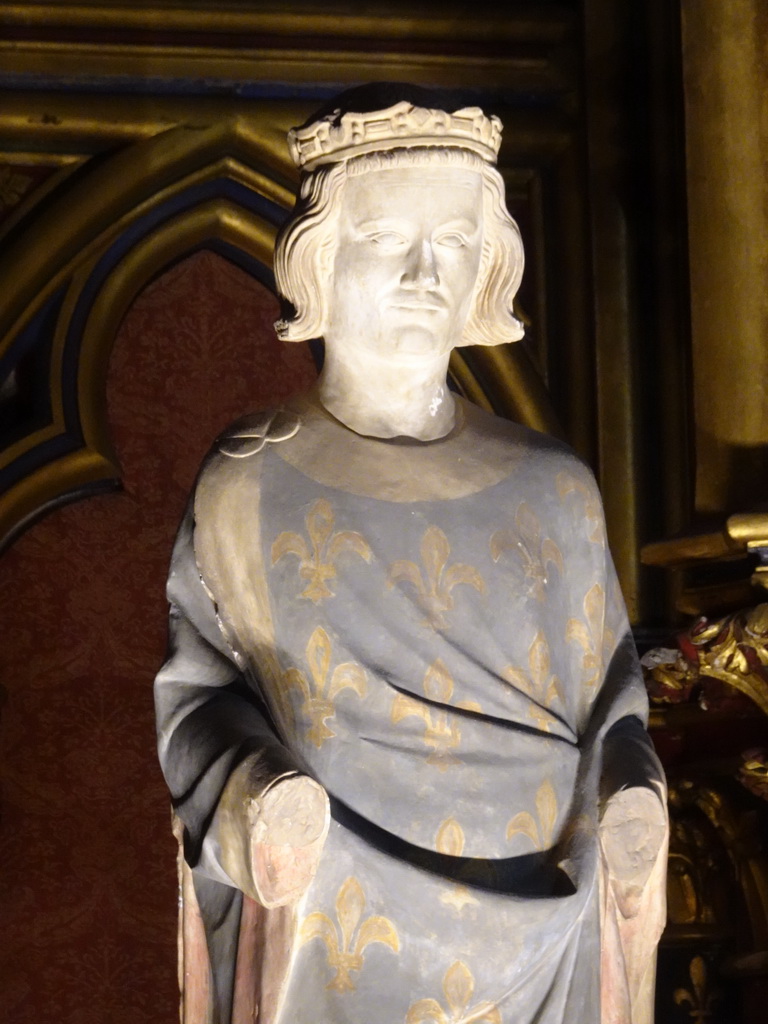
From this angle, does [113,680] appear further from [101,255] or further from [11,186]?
[11,186]

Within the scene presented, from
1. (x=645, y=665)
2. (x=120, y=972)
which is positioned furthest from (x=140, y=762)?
(x=645, y=665)

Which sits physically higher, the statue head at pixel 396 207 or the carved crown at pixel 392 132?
the carved crown at pixel 392 132

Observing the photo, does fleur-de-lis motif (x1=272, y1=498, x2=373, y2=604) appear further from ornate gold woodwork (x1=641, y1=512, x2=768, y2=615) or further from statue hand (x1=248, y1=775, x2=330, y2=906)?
ornate gold woodwork (x1=641, y1=512, x2=768, y2=615)

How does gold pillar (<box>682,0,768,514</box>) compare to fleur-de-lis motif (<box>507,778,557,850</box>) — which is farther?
gold pillar (<box>682,0,768,514</box>)

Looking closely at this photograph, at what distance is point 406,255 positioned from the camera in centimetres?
250

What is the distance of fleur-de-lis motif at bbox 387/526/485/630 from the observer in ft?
8.07

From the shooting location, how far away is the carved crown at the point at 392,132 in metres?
2.48

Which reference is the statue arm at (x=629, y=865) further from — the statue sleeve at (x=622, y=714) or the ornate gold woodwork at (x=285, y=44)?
the ornate gold woodwork at (x=285, y=44)

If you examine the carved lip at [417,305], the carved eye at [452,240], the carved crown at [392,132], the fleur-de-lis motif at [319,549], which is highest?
the carved crown at [392,132]

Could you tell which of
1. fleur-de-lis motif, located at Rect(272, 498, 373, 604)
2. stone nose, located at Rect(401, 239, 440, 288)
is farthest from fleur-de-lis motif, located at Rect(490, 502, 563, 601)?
stone nose, located at Rect(401, 239, 440, 288)

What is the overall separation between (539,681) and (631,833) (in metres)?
0.19

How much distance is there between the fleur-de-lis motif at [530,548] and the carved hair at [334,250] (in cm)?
23

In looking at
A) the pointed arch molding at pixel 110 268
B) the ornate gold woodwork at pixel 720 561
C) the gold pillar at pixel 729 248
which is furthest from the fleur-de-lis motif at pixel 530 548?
the pointed arch molding at pixel 110 268

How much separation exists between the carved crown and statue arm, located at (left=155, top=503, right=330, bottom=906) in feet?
1.39
